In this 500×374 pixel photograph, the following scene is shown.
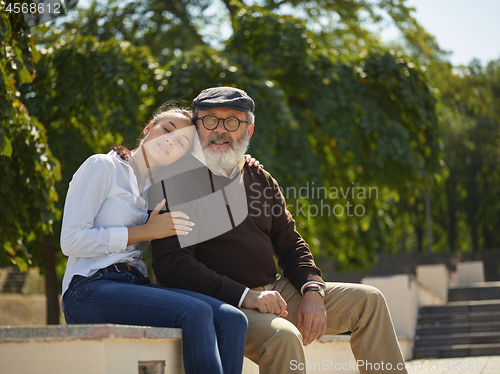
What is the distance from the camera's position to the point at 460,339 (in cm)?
822

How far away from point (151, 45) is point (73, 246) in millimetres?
9118

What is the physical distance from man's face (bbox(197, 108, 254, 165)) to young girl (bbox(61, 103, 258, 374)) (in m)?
0.17

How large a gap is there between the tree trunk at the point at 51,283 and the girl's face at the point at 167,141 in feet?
16.5

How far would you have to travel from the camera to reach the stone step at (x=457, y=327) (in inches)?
338

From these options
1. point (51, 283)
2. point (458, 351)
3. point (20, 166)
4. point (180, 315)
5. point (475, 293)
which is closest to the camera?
point (180, 315)

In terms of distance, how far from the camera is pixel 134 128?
21.9 ft

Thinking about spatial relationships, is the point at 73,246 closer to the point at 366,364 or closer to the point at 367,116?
the point at 366,364

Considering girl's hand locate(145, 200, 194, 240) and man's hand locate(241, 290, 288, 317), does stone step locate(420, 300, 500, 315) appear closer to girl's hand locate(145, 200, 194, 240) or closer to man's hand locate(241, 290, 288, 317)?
man's hand locate(241, 290, 288, 317)

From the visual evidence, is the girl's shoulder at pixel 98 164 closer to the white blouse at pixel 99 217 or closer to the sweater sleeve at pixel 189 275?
the white blouse at pixel 99 217

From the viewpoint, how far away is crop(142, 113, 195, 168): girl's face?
264 cm

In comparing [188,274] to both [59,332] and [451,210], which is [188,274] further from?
[451,210]

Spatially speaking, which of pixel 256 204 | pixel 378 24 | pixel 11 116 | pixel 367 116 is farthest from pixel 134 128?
pixel 378 24

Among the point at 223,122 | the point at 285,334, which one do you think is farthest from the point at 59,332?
the point at 223,122

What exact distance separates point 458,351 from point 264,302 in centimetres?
644
